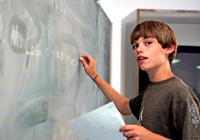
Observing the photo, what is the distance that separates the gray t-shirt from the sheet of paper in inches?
7.7

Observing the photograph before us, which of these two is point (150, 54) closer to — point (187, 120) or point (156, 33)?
point (156, 33)

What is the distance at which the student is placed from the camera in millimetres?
848

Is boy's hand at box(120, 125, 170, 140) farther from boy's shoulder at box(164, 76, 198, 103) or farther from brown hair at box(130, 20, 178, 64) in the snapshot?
brown hair at box(130, 20, 178, 64)

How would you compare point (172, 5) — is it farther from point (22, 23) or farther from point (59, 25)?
point (22, 23)

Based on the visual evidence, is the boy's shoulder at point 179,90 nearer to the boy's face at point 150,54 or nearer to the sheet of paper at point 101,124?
the boy's face at point 150,54

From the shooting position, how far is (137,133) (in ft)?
2.70

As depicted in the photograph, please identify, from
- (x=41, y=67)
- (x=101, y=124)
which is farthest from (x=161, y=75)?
(x=41, y=67)

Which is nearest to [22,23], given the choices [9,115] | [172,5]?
[9,115]

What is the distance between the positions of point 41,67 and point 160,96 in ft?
1.62

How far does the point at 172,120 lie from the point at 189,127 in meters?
0.09

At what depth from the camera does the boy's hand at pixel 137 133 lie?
2.58 feet

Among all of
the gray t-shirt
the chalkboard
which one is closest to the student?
the gray t-shirt

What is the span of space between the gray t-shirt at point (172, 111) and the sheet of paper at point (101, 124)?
0.64ft

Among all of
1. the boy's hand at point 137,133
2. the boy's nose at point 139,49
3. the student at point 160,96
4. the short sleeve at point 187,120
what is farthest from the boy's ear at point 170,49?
the boy's hand at point 137,133
